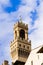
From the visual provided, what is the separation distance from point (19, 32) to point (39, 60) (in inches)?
1689

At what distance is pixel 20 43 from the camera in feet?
294

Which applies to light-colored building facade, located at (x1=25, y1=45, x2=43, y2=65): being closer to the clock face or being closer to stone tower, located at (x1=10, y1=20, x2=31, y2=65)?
stone tower, located at (x1=10, y1=20, x2=31, y2=65)

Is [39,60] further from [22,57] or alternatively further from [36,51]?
[22,57]

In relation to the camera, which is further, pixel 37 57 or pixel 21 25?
pixel 21 25

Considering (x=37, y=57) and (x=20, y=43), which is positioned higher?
(x=20, y=43)

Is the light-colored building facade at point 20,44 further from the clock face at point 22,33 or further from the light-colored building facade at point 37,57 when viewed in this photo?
the light-colored building facade at point 37,57

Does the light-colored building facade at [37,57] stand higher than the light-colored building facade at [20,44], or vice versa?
the light-colored building facade at [20,44]

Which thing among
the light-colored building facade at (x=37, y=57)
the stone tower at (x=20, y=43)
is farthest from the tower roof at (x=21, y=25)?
the light-colored building facade at (x=37, y=57)

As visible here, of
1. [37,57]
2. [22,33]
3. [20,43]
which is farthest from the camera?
[22,33]

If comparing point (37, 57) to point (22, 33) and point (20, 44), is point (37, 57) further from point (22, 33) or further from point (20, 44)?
point (22, 33)

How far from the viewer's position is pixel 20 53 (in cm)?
8900

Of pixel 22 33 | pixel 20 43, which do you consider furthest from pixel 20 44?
pixel 22 33

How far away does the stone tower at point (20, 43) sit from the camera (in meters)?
88.8

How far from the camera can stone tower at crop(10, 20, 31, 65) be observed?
88.8m
